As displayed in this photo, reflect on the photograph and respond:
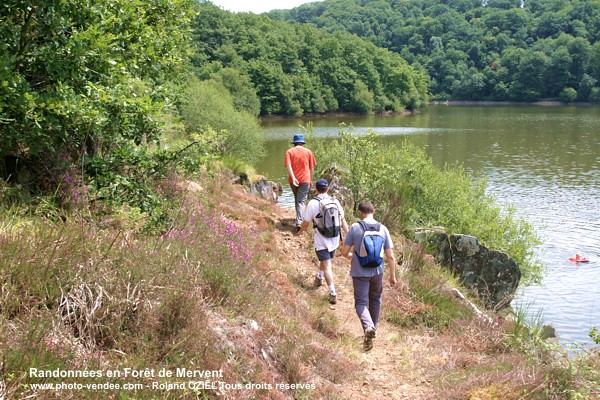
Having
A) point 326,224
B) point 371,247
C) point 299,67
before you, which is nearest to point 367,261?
point 371,247

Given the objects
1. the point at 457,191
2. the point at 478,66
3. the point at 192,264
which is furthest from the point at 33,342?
the point at 478,66

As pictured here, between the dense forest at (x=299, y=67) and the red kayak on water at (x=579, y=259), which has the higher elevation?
the dense forest at (x=299, y=67)

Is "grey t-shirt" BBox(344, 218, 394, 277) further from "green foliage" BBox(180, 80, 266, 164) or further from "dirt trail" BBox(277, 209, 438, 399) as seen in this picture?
"green foliage" BBox(180, 80, 266, 164)

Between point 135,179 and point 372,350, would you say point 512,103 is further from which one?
point 135,179

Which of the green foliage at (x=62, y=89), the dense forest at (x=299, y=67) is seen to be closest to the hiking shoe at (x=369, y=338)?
the green foliage at (x=62, y=89)

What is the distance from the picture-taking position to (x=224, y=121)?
36.2 meters

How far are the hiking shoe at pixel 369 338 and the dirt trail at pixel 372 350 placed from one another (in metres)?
0.07

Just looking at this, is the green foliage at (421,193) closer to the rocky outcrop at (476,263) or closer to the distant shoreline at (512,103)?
the rocky outcrop at (476,263)

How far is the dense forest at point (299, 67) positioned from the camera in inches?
3659

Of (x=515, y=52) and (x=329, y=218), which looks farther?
(x=515, y=52)

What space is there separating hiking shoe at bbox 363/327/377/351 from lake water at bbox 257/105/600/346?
2347 millimetres

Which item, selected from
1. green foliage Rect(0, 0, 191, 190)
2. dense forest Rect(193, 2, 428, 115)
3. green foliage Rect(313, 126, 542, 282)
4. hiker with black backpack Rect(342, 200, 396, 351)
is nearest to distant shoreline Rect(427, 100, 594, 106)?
dense forest Rect(193, 2, 428, 115)

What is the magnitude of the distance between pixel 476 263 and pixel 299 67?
322 feet

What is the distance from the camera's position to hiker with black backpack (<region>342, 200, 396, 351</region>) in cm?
650
